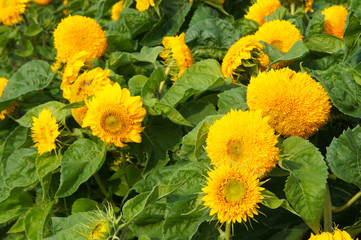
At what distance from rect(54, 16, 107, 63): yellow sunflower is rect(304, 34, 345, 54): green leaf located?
815 millimetres

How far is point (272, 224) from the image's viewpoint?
1245mm

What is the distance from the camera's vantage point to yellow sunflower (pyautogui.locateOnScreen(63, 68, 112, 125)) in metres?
1.49

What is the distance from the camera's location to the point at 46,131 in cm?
152

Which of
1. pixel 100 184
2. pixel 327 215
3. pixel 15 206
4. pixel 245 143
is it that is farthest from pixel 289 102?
pixel 15 206

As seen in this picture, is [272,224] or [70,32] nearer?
[272,224]

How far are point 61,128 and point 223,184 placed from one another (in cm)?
84

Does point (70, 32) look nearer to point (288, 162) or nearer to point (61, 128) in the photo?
point (61, 128)

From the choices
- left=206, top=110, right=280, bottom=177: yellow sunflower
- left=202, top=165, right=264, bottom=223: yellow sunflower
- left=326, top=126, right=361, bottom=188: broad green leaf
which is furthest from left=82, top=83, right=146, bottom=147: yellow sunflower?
left=326, top=126, right=361, bottom=188: broad green leaf

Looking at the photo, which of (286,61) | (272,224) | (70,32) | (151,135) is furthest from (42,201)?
(286,61)

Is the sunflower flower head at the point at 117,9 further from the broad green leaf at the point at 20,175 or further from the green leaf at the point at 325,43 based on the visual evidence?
the green leaf at the point at 325,43

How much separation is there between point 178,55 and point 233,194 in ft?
2.27

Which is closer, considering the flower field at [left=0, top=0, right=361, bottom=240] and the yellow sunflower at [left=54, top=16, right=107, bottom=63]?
the flower field at [left=0, top=0, right=361, bottom=240]

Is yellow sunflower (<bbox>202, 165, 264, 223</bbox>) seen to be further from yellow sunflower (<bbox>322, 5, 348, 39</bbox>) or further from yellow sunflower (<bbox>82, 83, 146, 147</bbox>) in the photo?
yellow sunflower (<bbox>322, 5, 348, 39</bbox>)

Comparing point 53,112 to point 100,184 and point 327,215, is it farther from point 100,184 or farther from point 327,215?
Result: point 327,215
